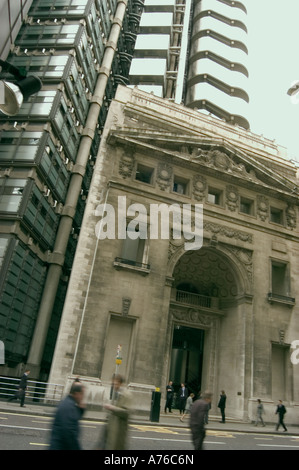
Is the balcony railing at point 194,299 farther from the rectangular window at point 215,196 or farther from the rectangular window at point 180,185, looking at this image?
the rectangular window at point 180,185

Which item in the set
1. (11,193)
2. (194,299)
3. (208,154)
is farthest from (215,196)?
(11,193)

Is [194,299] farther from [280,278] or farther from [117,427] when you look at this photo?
[117,427]

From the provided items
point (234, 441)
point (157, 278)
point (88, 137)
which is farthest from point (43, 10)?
point (234, 441)

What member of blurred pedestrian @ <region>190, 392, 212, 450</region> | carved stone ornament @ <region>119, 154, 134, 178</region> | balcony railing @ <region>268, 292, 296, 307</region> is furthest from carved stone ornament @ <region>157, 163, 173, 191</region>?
blurred pedestrian @ <region>190, 392, 212, 450</region>

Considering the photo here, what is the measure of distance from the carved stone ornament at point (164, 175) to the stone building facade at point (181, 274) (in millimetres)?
80

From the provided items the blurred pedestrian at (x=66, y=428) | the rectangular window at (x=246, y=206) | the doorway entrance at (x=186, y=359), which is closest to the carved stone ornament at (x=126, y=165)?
the rectangular window at (x=246, y=206)

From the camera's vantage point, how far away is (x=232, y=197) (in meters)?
27.6

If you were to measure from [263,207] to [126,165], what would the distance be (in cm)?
1088

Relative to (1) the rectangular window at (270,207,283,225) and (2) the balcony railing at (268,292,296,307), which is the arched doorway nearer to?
(2) the balcony railing at (268,292,296,307)

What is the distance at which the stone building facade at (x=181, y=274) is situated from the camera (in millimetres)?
21234

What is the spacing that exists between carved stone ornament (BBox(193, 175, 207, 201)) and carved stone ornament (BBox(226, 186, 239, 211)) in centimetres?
193

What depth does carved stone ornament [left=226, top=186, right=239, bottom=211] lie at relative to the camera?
27.2 m

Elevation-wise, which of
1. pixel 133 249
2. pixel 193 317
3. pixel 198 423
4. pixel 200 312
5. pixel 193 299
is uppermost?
pixel 133 249
